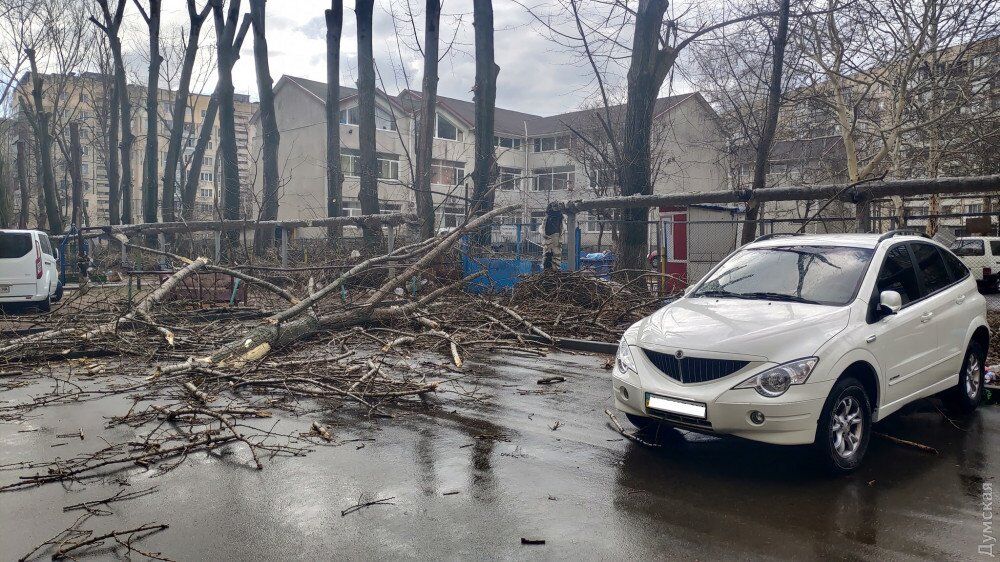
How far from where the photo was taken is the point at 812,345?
5207mm

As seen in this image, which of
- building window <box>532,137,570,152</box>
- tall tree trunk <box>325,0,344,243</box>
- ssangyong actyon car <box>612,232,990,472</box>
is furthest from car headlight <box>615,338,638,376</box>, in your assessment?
building window <box>532,137,570,152</box>

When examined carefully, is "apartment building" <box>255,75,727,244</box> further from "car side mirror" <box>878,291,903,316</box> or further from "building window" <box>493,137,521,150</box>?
"car side mirror" <box>878,291,903,316</box>

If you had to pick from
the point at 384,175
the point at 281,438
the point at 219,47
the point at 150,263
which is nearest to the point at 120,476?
the point at 281,438

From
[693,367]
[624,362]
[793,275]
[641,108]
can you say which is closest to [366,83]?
[641,108]

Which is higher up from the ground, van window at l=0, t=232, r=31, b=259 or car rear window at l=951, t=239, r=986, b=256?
van window at l=0, t=232, r=31, b=259

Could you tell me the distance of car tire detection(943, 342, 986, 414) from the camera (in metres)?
6.99

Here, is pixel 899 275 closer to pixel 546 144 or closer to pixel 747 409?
pixel 747 409

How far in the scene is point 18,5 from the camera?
32.8 metres

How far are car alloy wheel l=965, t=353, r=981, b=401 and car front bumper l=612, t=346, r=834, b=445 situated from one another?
2855 mm

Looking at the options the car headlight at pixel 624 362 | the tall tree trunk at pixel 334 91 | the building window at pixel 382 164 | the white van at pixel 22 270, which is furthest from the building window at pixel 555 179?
the car headlight at pixel 624 362

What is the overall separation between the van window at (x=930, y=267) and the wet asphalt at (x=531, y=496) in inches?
50.3

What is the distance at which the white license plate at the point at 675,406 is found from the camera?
17.4ft

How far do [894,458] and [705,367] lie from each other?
5.82ft

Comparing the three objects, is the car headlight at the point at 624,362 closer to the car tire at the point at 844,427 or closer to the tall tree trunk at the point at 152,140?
the car tire at the point at 844,427
